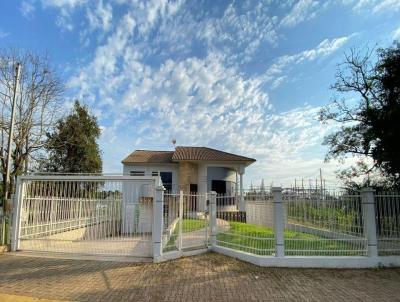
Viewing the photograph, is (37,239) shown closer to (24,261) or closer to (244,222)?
(24,261)

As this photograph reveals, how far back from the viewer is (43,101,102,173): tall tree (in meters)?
26.7

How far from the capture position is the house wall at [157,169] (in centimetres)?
2492

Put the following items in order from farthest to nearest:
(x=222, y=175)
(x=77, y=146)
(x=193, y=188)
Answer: (x=77, y=146), (x=222, y=175), (x=193, y=188)

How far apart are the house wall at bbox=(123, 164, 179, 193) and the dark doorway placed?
2.76 m

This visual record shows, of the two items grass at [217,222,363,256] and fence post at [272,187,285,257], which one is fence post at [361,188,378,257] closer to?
grass at [217,222,363,256]

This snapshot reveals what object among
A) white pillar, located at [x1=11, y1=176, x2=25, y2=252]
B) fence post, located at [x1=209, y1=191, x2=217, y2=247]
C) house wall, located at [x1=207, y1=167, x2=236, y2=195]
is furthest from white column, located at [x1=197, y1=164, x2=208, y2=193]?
white pillar, located at [x1=11, y1=176, x2=25, y2=252]

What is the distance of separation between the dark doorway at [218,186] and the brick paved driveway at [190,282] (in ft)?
48.2

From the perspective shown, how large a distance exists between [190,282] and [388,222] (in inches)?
225

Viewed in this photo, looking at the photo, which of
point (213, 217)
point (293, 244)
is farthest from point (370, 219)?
point (213, 217)

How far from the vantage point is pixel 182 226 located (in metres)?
10.2

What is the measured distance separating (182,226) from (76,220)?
3.88 metres

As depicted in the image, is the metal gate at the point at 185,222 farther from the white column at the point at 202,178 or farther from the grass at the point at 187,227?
the white column at the point at 202,178

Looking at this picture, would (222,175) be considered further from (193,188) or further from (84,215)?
(84,215)

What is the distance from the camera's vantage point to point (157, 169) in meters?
25.1
